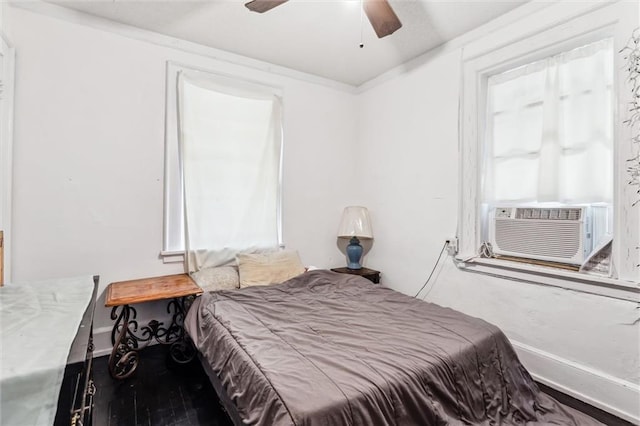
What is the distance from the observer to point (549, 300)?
212 centimetres

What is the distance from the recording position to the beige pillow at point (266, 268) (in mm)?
2639

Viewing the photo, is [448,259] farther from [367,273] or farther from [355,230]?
[355,230]

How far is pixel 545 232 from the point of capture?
2141 mm

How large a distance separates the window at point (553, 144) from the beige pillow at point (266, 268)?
1.71 m

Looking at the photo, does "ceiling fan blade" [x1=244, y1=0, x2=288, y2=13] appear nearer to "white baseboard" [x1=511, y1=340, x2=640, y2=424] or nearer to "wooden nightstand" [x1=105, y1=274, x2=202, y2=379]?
"wooden nightstand" [x1=105, y1=274, x2=202, y2=379]

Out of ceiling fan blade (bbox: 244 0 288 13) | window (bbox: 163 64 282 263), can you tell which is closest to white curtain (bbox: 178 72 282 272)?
window (bbox: 163 64 282 263)

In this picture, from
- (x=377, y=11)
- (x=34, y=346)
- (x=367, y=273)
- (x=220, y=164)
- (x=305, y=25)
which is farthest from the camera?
(x=367, y=273)

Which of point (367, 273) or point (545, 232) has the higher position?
point (545, 232)

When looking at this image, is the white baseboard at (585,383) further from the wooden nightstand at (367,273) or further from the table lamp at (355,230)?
the table lamp at (355,230)

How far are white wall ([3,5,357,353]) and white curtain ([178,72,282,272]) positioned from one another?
8.0 inches

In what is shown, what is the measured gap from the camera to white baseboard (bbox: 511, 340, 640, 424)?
1.76m

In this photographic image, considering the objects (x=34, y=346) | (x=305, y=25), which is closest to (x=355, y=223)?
(x=305, y=25)

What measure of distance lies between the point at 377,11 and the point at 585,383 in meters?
2.59

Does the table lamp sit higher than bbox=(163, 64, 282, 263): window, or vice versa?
bbox=(163, 64, 282, 263): window
